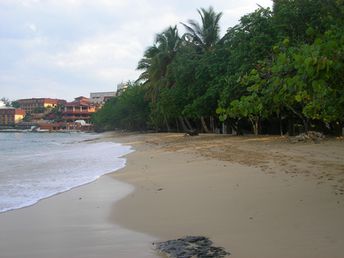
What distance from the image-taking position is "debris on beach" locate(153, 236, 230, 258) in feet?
16.8

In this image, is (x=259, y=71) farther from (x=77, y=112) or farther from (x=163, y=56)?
(x=77, y=112)

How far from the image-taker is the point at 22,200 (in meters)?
10.1

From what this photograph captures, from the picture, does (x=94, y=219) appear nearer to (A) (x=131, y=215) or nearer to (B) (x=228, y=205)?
(A) (x=131, y=215)

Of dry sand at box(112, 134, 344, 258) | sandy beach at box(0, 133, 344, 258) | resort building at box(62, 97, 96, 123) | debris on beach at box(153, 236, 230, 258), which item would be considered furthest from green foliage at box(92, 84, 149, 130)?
resort building at box(62, 97, 96, 123)

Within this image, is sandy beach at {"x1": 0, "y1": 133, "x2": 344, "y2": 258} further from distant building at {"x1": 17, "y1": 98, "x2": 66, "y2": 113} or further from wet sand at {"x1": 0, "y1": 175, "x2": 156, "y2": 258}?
distant building at {"x1": 17, "y1": 98, "x2": 66, "y2": 113}

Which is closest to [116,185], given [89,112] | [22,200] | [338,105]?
[22,200]

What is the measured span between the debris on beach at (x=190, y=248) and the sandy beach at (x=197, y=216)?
126mm

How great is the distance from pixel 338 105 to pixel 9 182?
1021 centimetres

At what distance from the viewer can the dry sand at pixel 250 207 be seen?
5.42 meters

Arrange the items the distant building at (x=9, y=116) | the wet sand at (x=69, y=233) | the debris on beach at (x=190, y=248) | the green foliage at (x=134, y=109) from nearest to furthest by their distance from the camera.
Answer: the debris on beach at (x=190, y=248) → the wet sand at (x=69, y=233) → the green foliage at (x=134, y=109) → the distant building at (x=9, y=116)

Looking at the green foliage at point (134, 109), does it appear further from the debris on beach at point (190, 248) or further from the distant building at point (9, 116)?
the distant building at point (9, 116)

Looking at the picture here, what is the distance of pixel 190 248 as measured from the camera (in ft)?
17.6

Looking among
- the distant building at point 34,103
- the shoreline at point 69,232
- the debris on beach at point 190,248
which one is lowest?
the shoreline at point 69,232

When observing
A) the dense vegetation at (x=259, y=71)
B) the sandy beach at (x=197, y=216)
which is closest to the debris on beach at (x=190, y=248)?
the sandy beach at (x=197, y=216)
